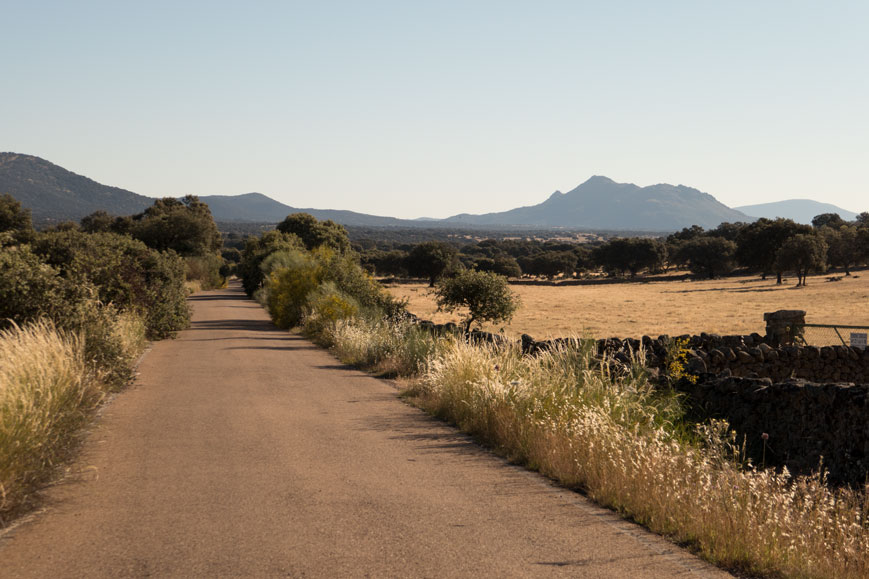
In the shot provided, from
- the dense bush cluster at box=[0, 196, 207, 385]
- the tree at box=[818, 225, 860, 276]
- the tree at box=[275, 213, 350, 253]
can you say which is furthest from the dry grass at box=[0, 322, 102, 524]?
the tree at box=[818, 225, 860, 276]

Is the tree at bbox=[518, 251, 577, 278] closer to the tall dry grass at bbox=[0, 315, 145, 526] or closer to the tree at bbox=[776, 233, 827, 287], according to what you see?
the tree at bbox=[776, 233, 827, 287]

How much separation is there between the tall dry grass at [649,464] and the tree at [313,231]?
252 feet

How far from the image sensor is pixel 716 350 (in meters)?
16.1

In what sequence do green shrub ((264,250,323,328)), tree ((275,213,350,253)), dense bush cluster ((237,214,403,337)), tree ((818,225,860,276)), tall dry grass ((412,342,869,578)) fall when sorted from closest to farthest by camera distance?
tall dry grass ((412,342,869,578)) → dense bush cluster ((237,214,403,337)) → green shrub ((264,250,323,328)) → tree ((818,225,860,276)) → tree ((275,213,350,253))

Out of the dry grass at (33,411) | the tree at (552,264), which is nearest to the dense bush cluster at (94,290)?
the dry grass at (33,411)

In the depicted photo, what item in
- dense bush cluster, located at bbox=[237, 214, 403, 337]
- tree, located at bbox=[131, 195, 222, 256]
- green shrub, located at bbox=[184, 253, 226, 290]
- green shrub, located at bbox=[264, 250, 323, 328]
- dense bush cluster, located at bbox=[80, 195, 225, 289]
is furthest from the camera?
green shrub, located at bbox=[184, 253, 226, 290]

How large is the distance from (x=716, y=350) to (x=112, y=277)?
1906cm

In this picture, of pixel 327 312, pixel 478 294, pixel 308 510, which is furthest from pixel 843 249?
pixel 308 510

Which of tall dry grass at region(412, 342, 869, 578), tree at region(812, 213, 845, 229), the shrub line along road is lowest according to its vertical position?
the shrub line along road

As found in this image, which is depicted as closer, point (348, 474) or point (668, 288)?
point (348, 474)

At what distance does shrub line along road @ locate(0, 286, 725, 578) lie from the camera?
5457mm

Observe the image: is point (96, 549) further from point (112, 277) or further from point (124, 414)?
point (112, 277)

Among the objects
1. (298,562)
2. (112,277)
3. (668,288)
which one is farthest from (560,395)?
(668,288)

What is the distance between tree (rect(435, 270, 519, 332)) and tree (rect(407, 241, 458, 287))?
70433 mm
